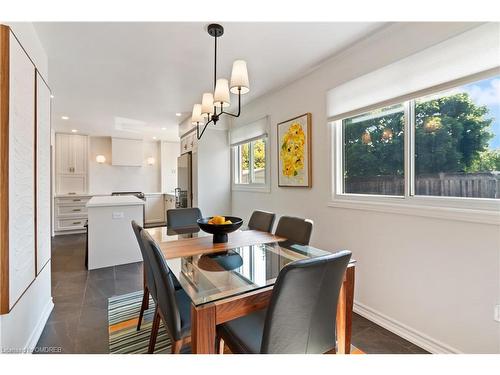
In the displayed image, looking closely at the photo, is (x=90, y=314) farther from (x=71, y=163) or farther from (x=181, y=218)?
Result: (x=71, y=163)

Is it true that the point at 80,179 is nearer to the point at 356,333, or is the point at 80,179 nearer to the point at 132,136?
the point at 132,136

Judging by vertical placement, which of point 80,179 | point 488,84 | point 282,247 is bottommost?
point 282,247

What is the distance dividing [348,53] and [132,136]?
5.54 meters

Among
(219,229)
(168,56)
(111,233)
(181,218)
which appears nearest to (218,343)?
(219,229)

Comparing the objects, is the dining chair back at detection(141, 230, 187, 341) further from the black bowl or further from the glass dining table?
the black bowl

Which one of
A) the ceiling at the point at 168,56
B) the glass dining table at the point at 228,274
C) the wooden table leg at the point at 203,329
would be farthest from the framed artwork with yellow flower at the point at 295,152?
the wooden table leg at the point at 203,329

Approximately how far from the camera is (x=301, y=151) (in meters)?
2.77

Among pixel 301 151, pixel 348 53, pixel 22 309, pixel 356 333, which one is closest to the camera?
pixel 22 309

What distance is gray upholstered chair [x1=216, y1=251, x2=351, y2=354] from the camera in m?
0.96

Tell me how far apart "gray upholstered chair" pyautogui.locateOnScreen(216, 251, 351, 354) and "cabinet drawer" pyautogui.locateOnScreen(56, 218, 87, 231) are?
5.82m

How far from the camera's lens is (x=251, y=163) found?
3.95 m

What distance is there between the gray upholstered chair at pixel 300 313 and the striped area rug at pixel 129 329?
0.88 metres

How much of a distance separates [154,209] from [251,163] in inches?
148

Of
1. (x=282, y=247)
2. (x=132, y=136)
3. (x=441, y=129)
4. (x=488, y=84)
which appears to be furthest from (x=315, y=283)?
(x=132, y=136)
